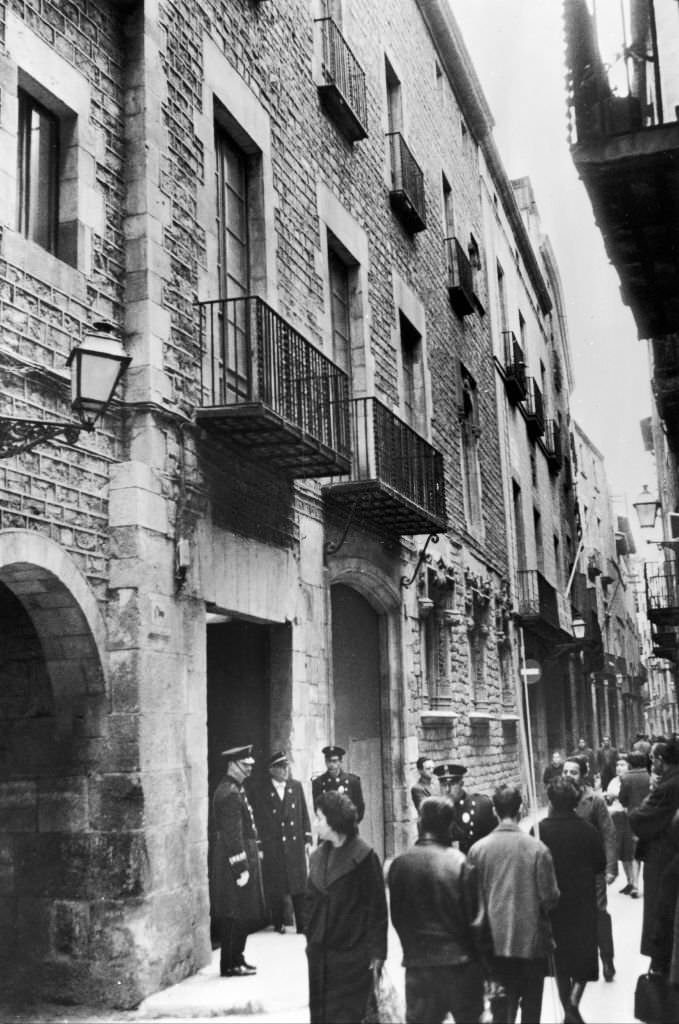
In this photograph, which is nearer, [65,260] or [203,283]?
[65,260]

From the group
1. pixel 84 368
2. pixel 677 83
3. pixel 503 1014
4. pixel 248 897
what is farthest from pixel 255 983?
pixel 677 83

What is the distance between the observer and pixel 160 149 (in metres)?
8.75

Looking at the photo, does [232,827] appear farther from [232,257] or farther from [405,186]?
[405,186]

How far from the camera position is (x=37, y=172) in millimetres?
7855

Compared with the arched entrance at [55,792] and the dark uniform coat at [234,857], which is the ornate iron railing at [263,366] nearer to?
the arched entrance at [55,792]

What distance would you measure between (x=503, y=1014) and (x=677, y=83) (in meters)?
6.00

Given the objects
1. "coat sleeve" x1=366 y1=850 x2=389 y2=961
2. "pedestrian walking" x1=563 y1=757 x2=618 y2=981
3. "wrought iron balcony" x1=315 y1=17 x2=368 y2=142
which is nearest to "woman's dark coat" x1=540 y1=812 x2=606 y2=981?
"pedestrian walking" x1=563 y1=757 x2=618 y2=981

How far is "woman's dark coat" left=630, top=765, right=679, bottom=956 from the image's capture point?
677 centimetres

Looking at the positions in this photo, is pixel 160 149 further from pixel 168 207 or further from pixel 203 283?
pixel 203 283

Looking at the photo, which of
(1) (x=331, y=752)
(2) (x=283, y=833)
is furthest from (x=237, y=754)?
(1) (x=331, y=752)

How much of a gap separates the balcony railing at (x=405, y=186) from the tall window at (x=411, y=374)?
1439 millimetres

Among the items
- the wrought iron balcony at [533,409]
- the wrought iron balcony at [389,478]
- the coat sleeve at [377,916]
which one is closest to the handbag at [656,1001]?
the coat sleeve at [377,916]

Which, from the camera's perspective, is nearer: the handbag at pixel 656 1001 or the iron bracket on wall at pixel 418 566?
the handbag at pixel 656 1001

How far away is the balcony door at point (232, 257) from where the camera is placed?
32.3ft
